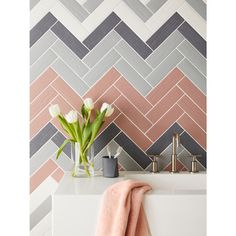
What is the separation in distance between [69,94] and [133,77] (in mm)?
377

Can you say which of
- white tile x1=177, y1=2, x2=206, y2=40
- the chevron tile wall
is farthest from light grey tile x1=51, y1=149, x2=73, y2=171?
white tile x1=177, y1=2, x2=206, y2=40

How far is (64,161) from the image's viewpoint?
218 centimetres

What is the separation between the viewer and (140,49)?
2.17m

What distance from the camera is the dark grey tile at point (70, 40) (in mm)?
2172

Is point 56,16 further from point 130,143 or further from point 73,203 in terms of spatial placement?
point 73,203

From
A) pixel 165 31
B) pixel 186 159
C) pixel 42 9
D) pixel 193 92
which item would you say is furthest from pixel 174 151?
pixel 42 9

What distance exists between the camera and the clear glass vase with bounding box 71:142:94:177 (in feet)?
6.59

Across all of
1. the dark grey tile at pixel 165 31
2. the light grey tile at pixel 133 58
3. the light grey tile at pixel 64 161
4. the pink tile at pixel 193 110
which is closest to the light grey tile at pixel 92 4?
the light grey tile at pixel 133 58

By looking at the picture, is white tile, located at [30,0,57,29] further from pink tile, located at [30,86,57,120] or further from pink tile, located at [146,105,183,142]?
pink tile, located at [146,105,183,142]

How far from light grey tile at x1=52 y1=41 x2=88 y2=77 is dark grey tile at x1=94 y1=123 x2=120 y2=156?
346mm
